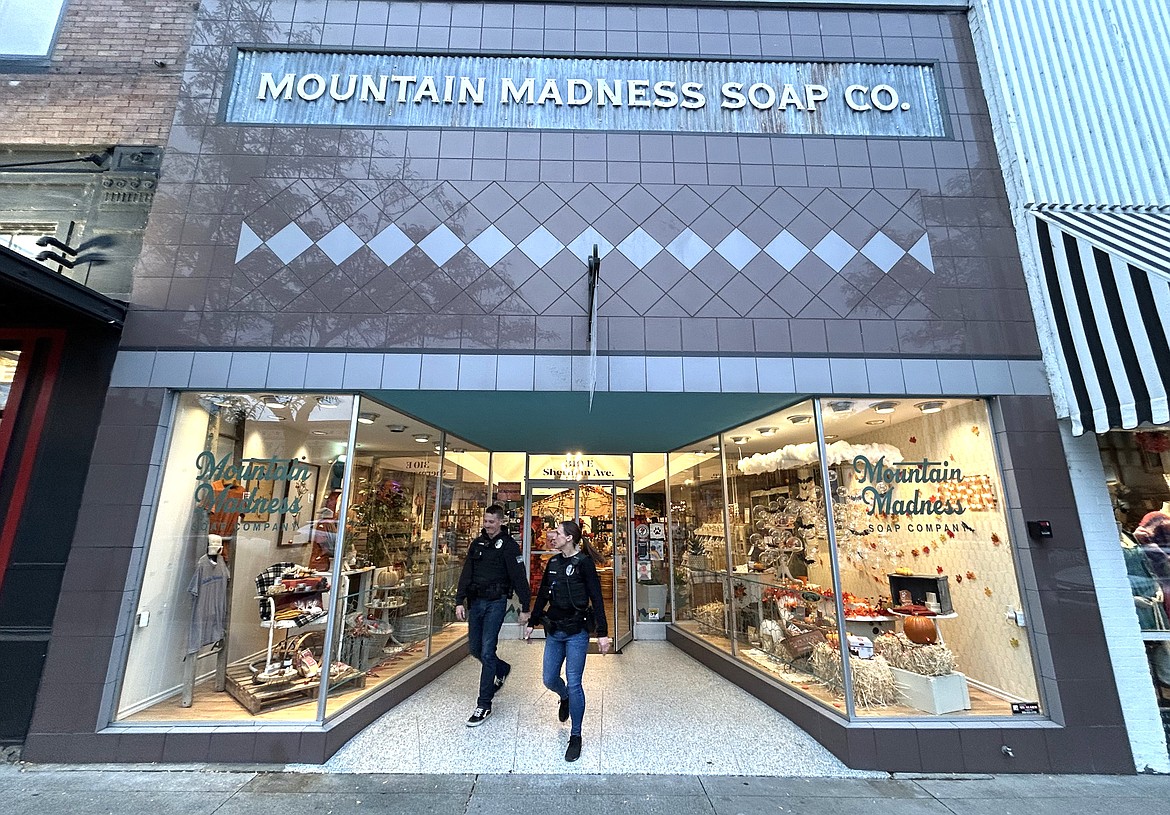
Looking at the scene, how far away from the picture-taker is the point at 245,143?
5.40 m

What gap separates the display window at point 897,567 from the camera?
14.8 ft

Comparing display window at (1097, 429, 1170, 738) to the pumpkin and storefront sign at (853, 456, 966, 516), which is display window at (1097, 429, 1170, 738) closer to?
storefront sign at (853, 456, 966, 516)

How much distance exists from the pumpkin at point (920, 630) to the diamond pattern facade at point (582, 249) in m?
3.01

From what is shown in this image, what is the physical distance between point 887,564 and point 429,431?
5.31 metres

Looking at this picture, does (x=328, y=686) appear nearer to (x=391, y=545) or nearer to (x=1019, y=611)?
(x=391, y=545)

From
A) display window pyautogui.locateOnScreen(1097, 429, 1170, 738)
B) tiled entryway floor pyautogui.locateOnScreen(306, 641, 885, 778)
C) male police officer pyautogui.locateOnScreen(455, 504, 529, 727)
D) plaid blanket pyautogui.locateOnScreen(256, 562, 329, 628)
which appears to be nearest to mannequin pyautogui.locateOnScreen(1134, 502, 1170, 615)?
display window pyautogui.locateOnScreen(1097, 429, 1170, 738)

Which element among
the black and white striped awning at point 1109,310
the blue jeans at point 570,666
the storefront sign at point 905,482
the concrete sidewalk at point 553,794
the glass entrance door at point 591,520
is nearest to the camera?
the concrete sidewalk at point 553,794

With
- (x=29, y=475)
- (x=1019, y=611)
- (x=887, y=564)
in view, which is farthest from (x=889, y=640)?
(x=29, y=475)

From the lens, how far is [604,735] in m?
4.48

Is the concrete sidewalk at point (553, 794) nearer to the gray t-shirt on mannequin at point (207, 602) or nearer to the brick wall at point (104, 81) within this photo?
the gray t-shirt on mannequin at point (207, 602)

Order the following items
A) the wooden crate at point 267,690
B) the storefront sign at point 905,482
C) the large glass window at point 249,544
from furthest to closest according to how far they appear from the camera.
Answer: the storefront sign at point 905,482, the large glass window at point 249,544, the wooden crate at point 267,690

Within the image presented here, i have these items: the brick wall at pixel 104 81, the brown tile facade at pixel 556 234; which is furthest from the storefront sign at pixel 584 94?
the brick wall at pixel 104 81

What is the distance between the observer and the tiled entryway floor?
13.1 feet

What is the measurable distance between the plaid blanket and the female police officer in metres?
2.11
